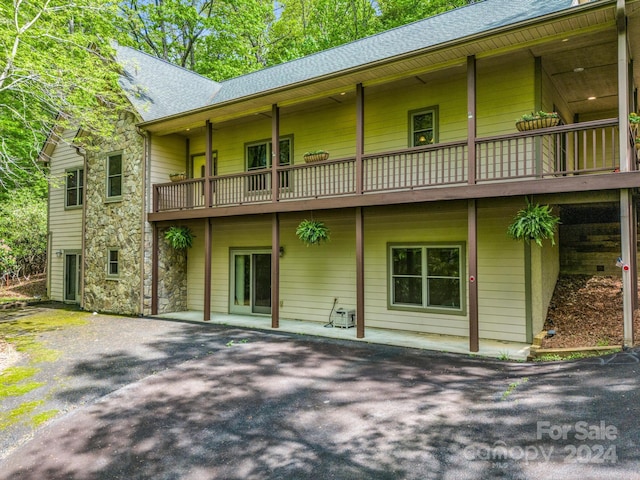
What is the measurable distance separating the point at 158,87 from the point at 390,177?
8.92 metres

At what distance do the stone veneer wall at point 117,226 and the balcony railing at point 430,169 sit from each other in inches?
36.8

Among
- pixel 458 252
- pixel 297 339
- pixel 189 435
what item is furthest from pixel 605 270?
pixel 189 435

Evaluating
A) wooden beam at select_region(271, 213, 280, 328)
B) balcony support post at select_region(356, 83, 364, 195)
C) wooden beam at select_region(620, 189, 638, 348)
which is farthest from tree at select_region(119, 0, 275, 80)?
wooden beam at select_region(620, 189, 638, 348)

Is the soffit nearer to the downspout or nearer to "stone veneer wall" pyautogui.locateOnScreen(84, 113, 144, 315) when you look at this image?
the downspout

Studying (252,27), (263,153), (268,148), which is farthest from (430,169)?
(252,27)

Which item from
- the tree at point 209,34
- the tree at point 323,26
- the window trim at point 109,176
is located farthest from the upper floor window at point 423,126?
the tree at point 209,34

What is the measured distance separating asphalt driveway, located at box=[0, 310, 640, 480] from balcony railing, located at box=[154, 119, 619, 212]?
10.5ft

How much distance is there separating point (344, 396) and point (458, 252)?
4.56 metres

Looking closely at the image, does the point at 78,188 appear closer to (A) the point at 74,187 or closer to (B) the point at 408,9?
(A) the point at 74,187

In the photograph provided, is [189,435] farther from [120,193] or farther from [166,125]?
[120,193]

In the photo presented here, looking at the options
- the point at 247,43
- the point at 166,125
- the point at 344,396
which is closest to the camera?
the point at 344,396

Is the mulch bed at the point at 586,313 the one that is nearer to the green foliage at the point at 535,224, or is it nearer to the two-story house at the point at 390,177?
the two-story house at the point at 390,177

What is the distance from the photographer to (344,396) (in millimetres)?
5363

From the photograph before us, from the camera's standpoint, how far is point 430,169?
7750 mm
